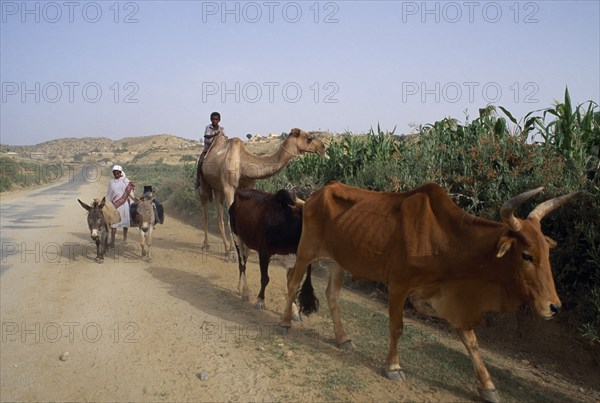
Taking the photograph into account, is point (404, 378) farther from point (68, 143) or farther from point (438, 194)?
point (68, 143)

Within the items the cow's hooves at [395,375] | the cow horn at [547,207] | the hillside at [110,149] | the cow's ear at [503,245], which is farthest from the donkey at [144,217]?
the hillside at [110,149]

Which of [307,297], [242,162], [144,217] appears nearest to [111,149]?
[144,217]

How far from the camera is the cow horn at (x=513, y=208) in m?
3.80

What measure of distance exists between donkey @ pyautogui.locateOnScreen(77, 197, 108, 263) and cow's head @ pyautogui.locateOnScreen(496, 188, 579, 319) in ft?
25.7

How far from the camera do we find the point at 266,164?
31.4ft

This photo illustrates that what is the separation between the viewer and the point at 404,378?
474 cm

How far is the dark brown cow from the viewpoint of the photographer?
12.7ft

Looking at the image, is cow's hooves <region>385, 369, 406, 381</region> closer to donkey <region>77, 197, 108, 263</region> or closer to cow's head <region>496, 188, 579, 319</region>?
cow's head <region>496, 188, 579, 319</region>

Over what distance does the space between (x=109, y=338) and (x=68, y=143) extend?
124 m

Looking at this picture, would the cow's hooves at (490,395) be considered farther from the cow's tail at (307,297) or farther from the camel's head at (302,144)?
the camel's head at (302,144)

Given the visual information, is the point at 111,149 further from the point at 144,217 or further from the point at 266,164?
the point at 266,164

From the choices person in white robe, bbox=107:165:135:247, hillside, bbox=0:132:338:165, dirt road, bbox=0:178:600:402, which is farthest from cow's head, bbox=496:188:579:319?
hillside, bbox=0:132:338:165

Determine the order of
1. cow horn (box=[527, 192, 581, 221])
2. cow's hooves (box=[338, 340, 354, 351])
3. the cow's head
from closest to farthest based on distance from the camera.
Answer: the cow's head
cow horn (box=[527, 192, 581, 221])
cow's hooves (box=[338, 340, 354, 351])

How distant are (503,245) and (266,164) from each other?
20.9ft
